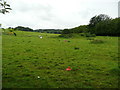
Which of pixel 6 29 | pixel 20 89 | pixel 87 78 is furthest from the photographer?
pixel 87 78

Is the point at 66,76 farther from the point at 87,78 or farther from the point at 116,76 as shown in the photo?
the point at 116,76

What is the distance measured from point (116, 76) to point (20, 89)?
4.64 meters

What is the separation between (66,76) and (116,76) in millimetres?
2509

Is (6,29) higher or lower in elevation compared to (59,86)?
higher

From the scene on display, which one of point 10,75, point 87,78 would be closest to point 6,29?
point 10,75

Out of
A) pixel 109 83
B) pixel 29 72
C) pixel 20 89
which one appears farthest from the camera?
pixel 29 72

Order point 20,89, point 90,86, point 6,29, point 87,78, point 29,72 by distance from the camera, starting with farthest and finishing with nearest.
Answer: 1. point 29,72
2. point 87,78
3. point 90,86
4. point 20,89
5. point 6,29

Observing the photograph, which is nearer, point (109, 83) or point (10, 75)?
point (109, 83)

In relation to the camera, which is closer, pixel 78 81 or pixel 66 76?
pixel 78 81

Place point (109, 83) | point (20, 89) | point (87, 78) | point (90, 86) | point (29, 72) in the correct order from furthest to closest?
point (29, 72), point (87, 78), point (109, 83), point (90, 86), point (20, 89)

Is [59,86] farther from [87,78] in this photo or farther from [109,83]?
[109,83]

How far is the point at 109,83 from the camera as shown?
6043 millimetres

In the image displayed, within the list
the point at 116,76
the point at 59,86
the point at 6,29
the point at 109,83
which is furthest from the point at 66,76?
the point at 6,29

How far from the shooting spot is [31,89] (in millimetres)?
5348
